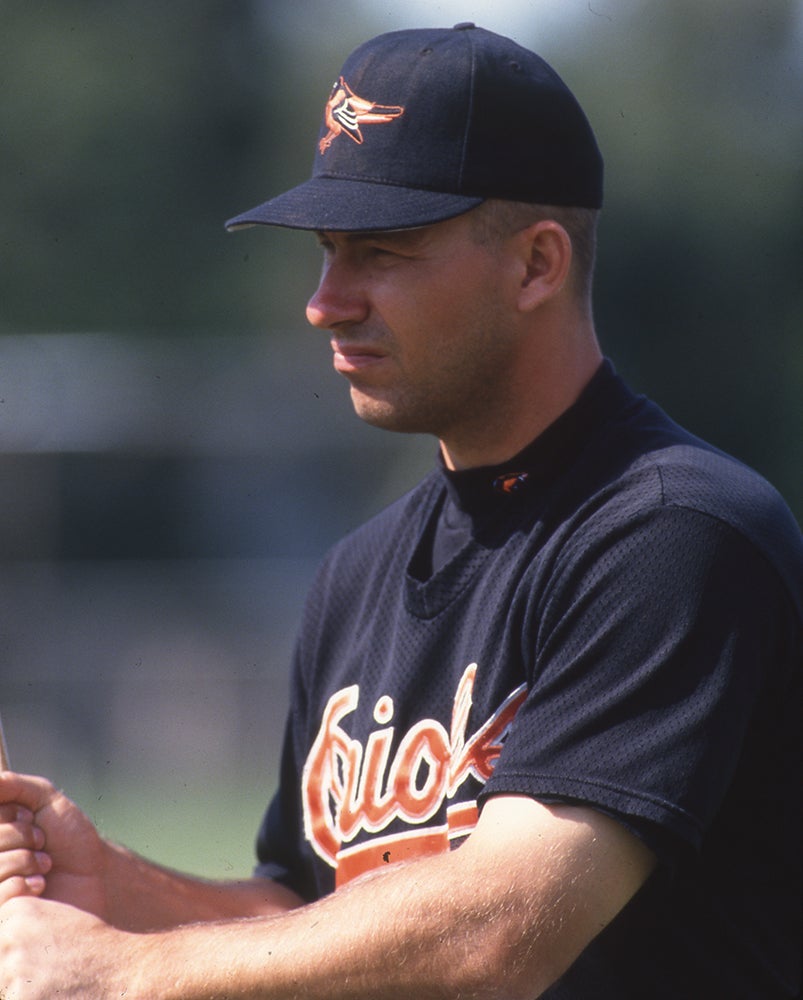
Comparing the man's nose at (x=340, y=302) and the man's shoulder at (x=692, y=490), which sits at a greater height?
the man's nose at (x=340, y=302)

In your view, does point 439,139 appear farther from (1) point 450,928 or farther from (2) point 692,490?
(1) point 450,928

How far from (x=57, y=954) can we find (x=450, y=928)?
27.3 inches

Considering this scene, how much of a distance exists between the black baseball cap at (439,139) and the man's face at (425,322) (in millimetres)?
70

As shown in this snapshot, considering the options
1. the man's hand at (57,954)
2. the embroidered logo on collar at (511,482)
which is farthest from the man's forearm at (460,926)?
the embroidered logo on collar at (511,482)

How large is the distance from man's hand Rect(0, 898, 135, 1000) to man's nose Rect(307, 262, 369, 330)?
1088 mm

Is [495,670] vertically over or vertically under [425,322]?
under

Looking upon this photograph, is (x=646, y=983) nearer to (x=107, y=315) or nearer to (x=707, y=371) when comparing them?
(x=707, y=371)

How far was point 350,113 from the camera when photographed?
265cm

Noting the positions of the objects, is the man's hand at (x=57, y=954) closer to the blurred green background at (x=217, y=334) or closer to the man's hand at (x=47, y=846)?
the man's hand at (x=47, y=846)

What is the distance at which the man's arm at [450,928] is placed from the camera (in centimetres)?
211

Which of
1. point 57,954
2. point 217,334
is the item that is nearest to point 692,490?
point 57,954

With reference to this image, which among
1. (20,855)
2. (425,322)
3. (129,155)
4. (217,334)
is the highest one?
(425,322)

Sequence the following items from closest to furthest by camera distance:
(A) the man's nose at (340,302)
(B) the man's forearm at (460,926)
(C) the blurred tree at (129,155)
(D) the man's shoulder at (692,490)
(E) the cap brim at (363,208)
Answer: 1. (B) the man's forearm at (460,926)
2. (D) the man's shoulder at (692,490)
3. (E) the cap brim at (363,208)
4. (A) the man's nose at (340,302)
5. (C) the blurred tree at (129,155)

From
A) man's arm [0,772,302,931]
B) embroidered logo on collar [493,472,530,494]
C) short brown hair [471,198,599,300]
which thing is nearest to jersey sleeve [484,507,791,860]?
embroidered logo on collar [493,472,530,494]
